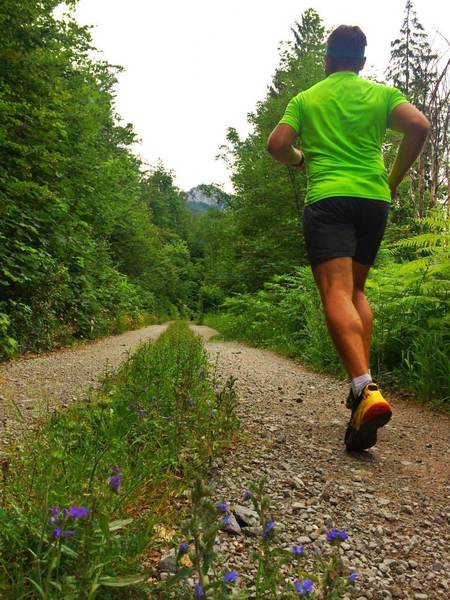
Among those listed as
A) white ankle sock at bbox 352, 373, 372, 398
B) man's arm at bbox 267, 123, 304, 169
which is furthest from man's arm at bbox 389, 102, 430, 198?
white ankle sock at bbox 352, 373, 372, 398

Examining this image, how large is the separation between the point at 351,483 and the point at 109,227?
14674 mm

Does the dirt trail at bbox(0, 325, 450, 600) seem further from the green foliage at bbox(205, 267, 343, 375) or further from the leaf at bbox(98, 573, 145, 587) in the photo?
the green foliage at bbox(205, 267, 343, 375)

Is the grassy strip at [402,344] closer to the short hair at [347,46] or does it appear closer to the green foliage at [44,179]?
the short hair at [347,46]

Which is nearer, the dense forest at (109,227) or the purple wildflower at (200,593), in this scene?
the purple wildflower at (200,593)

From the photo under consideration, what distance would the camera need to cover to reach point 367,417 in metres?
2.25

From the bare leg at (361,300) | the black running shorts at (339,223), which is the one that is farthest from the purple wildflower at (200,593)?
the bare leg at (361,300)

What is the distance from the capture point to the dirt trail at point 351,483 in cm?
144

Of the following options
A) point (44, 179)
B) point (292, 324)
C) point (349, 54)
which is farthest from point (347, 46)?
point (292, 324)

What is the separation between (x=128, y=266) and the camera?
88.4 ft

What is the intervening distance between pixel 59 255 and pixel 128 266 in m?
17.9

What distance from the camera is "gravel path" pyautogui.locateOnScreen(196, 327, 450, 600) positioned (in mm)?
1432

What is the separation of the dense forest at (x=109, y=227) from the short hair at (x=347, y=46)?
6.82 ft

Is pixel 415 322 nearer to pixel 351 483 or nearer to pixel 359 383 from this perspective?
pixel 359 383

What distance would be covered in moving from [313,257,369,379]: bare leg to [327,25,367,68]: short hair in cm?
132
